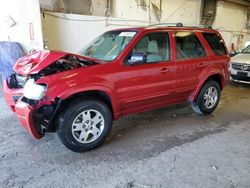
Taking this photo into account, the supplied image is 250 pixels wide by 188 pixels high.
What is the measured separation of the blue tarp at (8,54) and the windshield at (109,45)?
11.0 feet

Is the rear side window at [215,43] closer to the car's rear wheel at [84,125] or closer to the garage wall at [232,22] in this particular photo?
the car's rear wheel at [84,125]

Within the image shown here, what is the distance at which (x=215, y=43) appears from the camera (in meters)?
4.63

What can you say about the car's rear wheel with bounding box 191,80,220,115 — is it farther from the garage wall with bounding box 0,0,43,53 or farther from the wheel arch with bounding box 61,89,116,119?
the garage wall with bounding box 0,0,43,53

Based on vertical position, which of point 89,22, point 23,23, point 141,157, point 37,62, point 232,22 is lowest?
point 141,157

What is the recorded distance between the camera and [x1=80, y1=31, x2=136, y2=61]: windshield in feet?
11.4

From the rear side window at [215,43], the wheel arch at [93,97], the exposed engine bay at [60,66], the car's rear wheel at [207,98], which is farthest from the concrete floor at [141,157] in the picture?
the rear side window at [215,43]

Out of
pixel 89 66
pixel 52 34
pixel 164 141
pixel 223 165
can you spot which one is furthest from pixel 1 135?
pixel 52 34

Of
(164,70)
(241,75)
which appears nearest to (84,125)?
(164,70)

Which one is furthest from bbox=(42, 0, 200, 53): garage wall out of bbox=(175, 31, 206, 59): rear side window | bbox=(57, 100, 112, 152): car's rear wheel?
bbox=(57, 100, 112, 152): car's rear wheel

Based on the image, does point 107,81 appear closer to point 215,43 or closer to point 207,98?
point 207,98

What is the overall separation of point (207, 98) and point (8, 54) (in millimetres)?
5348

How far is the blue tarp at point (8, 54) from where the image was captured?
21.3 feet

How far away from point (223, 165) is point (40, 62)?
262cm

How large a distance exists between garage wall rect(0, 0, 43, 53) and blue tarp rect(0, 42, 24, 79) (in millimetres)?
270
